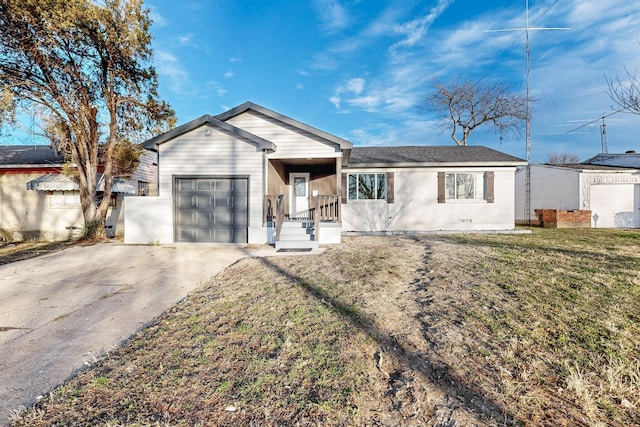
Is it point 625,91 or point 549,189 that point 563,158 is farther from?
point 625,91

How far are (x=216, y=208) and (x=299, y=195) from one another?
402 cm

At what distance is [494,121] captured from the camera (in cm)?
2302

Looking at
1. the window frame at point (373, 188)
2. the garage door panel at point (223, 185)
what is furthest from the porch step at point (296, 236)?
the window frame at point (373, 188)

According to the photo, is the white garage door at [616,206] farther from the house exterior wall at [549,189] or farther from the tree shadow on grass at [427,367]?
the tree shadow on grass at [427,367]

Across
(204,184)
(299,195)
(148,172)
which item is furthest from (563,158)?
(148,172)

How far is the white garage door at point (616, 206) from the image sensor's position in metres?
14.0

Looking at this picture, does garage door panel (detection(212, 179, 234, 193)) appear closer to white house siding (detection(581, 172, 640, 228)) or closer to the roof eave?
the roof eave

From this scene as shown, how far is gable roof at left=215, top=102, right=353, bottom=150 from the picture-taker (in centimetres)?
942

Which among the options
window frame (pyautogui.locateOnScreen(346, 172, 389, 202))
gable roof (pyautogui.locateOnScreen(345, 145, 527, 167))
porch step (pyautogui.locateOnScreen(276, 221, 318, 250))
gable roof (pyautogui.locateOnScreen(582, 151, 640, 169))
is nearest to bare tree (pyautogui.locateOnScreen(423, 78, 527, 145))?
gable roof (pyautogui.locateOnScreen(582, 151, 640, 169))

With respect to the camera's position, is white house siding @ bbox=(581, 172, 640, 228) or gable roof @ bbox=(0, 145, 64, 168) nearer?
gable roof @ bbox=(0, 145, 64, 168)

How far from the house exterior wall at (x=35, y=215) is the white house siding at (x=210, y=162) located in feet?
18.7

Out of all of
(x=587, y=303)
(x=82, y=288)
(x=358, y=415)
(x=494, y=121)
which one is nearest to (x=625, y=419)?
(x=358, y=415)

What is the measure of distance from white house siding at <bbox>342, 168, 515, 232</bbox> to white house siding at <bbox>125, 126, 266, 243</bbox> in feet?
14.6

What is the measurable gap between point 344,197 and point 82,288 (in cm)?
915
